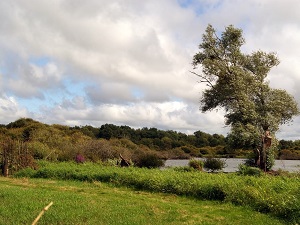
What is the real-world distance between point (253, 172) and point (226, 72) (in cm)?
1063

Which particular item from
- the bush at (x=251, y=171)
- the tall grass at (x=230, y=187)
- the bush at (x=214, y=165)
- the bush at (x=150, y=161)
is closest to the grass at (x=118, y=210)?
the tall grass at (x=230, y=187)

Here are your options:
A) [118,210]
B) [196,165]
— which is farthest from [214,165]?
[118,210]

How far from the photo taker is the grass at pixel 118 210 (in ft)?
32.9

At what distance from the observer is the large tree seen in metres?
25.9

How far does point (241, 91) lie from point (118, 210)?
17.2 m

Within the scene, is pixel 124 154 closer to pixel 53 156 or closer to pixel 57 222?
pixel 53 156

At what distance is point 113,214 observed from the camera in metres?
10.7

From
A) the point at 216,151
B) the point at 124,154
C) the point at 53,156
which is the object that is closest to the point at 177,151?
the point at 216,151

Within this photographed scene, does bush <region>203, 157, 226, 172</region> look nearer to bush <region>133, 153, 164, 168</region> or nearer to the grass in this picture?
bush <region>133, 153, 164, 168</region>

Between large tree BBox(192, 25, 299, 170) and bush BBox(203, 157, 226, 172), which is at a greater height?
large tree BBox(192, 25, 299, 170)

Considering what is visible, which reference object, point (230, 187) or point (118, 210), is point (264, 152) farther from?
point (118, 210)

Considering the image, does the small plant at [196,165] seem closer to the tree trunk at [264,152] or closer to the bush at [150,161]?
the tree trunk at [264,152]

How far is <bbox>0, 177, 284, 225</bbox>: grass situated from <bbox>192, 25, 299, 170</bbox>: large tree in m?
13.0

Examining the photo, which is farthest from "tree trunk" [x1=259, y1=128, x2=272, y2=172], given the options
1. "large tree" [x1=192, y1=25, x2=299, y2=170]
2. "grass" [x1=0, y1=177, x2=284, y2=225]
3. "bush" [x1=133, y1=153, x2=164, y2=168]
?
"grass" [x1=0, y1=177, x2=284, y2=225]
